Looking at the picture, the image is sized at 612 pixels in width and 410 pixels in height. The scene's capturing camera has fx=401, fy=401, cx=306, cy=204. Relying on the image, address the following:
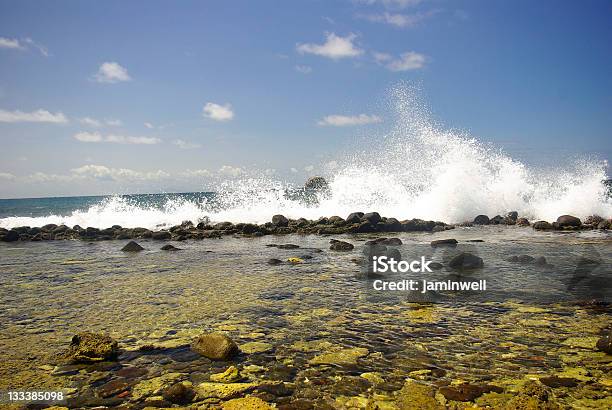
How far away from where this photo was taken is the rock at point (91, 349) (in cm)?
489

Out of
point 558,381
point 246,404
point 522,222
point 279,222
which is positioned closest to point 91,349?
point 246,404

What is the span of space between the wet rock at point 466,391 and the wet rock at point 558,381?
546 mm

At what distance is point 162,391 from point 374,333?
2927 millimetres

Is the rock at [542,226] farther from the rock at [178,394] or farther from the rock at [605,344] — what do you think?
the rock at [178,394]

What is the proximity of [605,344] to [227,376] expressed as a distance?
4.56 metres

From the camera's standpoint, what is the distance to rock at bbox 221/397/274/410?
3.84 meters

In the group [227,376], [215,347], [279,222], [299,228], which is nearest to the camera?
[227,376]

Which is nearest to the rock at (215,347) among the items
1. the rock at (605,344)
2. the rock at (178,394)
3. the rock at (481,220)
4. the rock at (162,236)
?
the rock at (178,394)

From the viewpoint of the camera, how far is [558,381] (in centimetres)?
418

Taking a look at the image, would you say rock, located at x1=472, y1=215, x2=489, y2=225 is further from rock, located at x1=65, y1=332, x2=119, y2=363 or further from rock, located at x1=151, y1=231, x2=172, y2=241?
rock, located at x1=65, y1=332, x2=119, y2=363

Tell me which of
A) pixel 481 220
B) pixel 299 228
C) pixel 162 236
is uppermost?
pixel 481 220

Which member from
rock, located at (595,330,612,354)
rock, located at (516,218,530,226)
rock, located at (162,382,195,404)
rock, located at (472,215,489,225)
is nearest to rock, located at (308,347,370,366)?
rock, located at (162,382,195,404)

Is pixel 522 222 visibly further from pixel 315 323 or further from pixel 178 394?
pixel 178 394

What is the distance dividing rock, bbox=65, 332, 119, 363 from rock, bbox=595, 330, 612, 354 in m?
6.01
